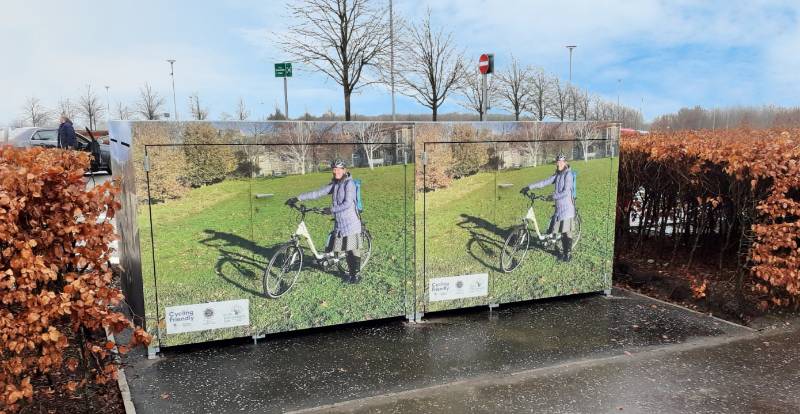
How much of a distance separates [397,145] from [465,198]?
855 mm

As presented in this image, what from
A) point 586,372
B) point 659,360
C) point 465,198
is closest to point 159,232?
point 465,198

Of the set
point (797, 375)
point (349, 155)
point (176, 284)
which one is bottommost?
point (797, 375)

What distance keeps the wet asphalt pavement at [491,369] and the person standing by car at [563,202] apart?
80cm

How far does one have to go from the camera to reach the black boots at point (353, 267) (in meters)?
4.95

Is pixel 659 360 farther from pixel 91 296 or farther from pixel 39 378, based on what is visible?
pixel 39 378

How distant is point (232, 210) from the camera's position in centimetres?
449

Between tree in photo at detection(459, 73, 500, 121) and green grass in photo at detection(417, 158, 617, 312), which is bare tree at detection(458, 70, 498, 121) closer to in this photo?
tree in photo at detection(459, 73, 500, 121)

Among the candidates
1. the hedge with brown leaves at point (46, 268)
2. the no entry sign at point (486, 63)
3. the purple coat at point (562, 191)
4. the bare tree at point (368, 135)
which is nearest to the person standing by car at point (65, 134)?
the no entry sign at point (486, 63)

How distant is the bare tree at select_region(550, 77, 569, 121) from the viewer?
33.4m

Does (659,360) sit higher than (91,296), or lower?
lower

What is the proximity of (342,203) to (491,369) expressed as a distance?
1.84m

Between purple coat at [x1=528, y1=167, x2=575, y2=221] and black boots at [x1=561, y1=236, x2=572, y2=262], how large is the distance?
0.77ft

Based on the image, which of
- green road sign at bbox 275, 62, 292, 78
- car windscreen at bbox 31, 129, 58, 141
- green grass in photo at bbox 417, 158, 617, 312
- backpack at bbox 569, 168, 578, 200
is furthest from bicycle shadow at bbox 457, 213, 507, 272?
car windscreen at bbox 31, 129, 58, 141

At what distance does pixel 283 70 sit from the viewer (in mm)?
13383
